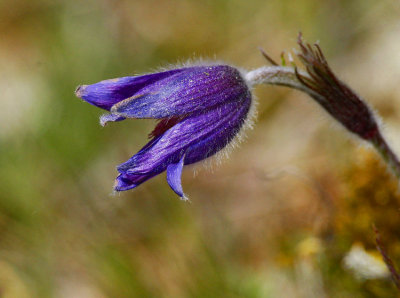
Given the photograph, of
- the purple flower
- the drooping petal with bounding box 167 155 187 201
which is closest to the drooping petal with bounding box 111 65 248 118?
the purple flower

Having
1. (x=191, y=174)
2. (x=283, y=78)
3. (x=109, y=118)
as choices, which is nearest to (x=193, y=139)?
(x=109, y=118)

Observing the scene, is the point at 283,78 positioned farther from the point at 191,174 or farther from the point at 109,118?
the point at 191,174

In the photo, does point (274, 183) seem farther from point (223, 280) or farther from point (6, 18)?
point (6, 18)

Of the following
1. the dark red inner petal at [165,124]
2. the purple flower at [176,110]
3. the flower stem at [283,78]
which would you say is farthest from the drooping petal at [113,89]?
the flower stem at [283,78]

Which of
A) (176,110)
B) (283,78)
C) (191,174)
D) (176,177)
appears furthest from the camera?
(191,174)

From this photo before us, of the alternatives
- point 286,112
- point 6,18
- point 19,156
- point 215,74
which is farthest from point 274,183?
point 6,18
